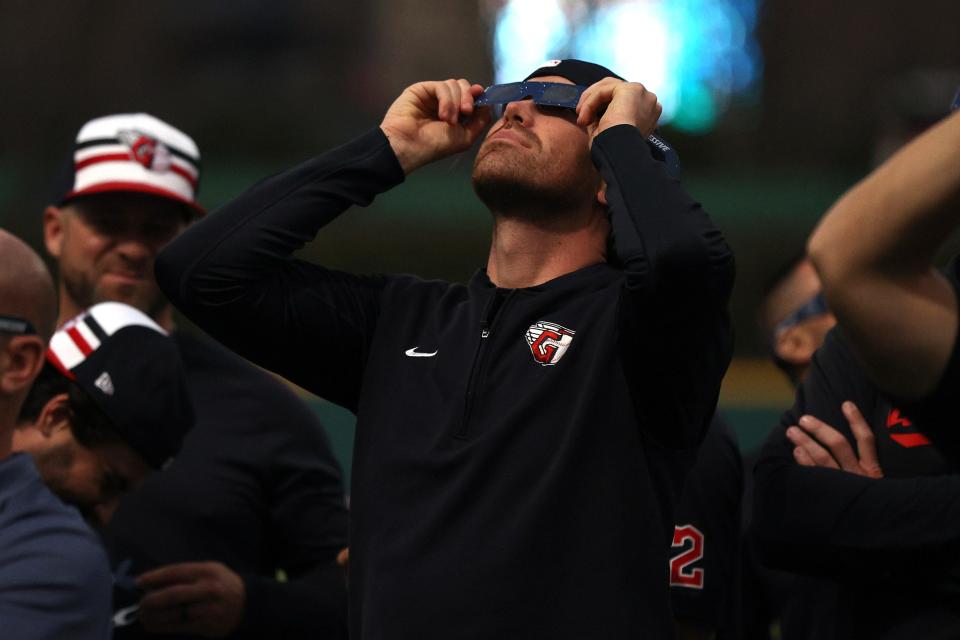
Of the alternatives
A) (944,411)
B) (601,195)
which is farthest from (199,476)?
(944,411)

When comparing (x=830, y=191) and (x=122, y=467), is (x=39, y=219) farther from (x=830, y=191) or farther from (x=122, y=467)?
(x=122, y=467)

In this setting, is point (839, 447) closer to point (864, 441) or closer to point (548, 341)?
point (864, 441)

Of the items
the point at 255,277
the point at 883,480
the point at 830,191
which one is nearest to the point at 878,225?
the point at 883,480

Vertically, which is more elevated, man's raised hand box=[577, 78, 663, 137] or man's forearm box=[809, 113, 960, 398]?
man's forearm box=[809, 113, 960, 398]

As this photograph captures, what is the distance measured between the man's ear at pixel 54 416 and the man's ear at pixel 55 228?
1094 millimetres

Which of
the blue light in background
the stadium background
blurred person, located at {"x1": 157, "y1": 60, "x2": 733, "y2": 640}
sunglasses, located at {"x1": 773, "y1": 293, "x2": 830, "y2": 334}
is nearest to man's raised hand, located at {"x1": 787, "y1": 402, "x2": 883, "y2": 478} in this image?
blurred person, located at {"x1": 157, "y1": 60, "x2": 733, "y2": 640}

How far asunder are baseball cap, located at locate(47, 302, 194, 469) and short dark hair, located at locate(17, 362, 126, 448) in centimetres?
2

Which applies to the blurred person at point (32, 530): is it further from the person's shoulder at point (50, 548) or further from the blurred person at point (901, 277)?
the blurred person at point (901, 277)

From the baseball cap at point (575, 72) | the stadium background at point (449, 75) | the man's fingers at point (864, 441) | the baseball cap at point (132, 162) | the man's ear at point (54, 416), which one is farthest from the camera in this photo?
the stadium background at point (449, 75)

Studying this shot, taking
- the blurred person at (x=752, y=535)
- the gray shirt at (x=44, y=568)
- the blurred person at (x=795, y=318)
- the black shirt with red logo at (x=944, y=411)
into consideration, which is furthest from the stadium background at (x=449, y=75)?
the black shirt with red logo at (x=944, y=411)

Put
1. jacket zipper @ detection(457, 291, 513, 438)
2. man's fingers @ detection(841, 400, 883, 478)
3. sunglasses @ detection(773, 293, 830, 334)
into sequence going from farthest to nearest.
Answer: sunglasses @ detection(773, 293, 830, 334) → man's fingers @ detection(841, 400, 883, 478) → jacket zipper @ detection(457, 291, 513, 438)

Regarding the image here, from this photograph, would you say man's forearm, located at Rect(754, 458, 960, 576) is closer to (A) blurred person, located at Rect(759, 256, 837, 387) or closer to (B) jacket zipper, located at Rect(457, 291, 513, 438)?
(B) jacket zipper, located at Rect(457, 291, 513, 438)

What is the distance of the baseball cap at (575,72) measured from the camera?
321 cm

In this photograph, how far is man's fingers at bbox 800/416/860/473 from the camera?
Result: 3037 millimetres
